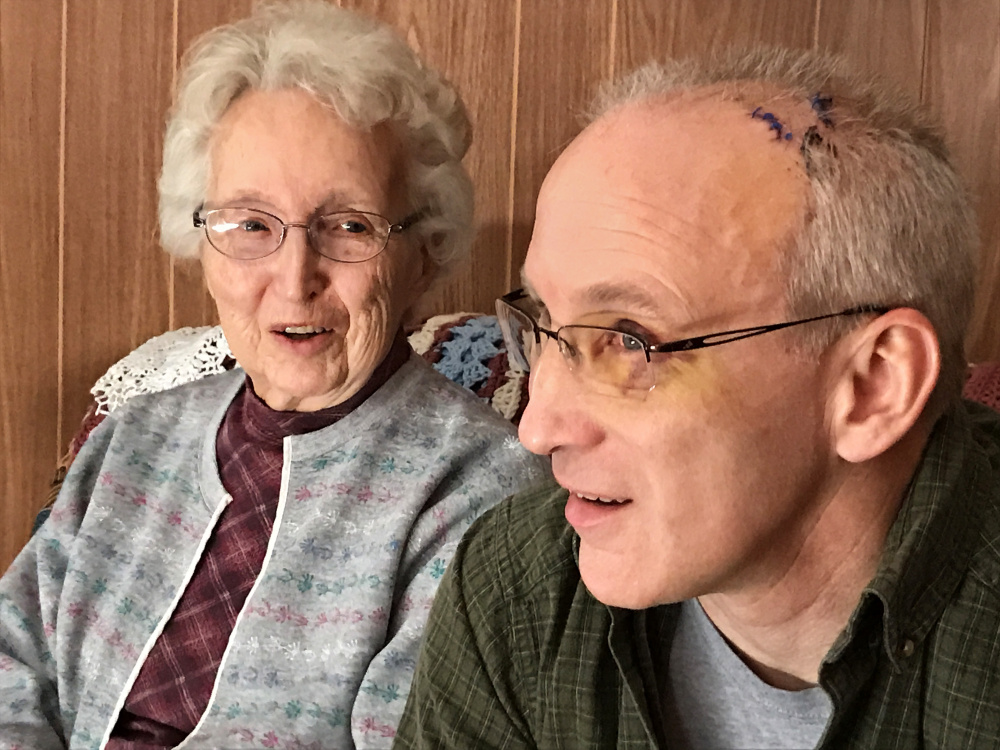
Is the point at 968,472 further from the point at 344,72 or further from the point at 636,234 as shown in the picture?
the point at 344,72

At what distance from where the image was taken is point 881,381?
88 centimetres

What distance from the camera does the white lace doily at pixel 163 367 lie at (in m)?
1.93

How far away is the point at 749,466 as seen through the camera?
0.86m

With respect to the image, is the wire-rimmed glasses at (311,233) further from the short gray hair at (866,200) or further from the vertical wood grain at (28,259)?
the vertical wood grain at (28,259)

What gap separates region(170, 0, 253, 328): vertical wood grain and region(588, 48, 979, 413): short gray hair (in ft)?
4.38

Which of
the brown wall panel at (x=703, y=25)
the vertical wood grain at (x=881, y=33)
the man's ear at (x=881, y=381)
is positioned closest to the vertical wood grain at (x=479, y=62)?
the brown wall panel at (x=703, y=25)

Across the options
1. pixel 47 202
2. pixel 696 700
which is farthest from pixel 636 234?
pixel 47 202

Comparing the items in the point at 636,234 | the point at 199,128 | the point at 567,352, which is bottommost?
the point at 567,352

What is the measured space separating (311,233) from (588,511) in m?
0.67

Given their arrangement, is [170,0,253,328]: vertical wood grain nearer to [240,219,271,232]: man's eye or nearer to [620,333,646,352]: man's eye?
[240,219,271,232]: man's eye

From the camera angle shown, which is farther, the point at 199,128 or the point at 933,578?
the point at 199,128

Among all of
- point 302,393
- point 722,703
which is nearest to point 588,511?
point 722,703

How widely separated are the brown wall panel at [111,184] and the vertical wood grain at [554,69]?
0.80 meters

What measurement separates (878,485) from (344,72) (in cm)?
91
